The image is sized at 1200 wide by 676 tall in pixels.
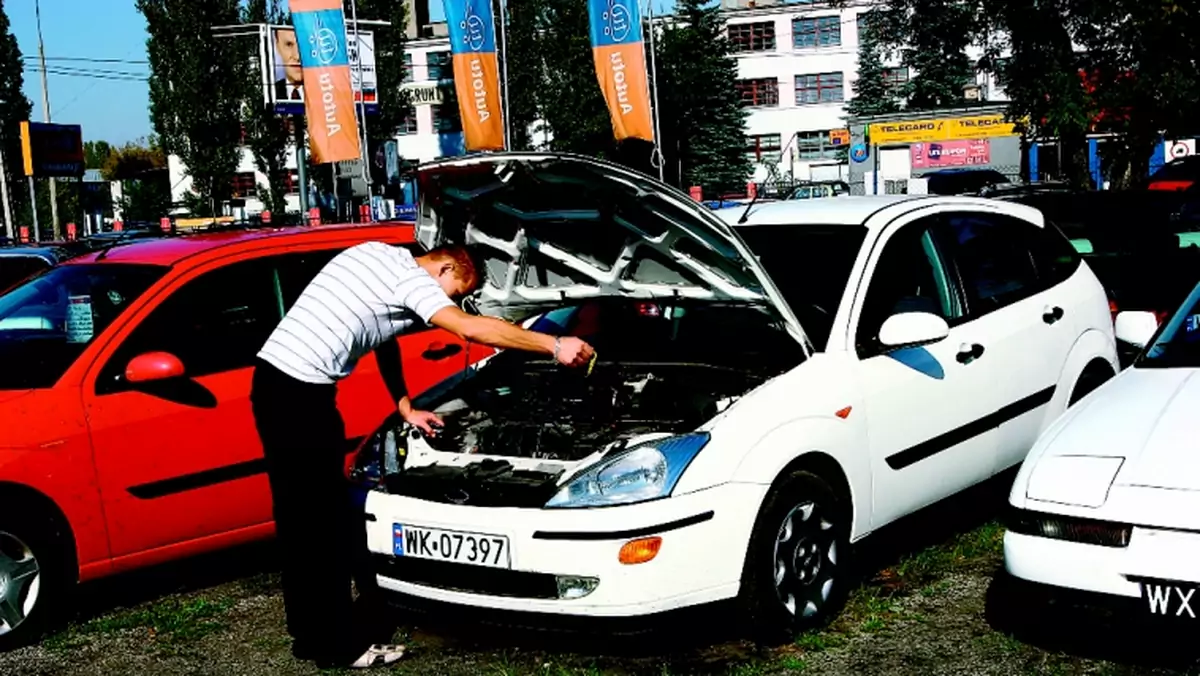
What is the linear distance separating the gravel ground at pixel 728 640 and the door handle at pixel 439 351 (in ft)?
4.62

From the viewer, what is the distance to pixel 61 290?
20.0 ft

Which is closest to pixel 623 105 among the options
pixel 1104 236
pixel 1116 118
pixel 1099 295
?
pixel 1116 118

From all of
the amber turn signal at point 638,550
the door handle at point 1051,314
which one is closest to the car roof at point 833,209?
the door handle at point 1051,314

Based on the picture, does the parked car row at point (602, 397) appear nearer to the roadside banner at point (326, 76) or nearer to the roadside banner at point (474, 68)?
the roadside banner at point (326, 76)

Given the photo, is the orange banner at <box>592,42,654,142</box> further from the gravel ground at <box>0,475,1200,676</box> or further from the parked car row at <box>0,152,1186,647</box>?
the gravel ground at <box>0,475,1200,676</box>

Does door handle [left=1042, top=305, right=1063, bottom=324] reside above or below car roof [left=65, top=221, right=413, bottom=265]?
A: below

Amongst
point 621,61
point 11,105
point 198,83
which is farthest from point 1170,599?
point 11,105

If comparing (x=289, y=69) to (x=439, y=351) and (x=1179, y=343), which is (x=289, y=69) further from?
(x=1179, y=343)

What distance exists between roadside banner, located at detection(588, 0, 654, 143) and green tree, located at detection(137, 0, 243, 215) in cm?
2923

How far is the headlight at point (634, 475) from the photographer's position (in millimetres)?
4434

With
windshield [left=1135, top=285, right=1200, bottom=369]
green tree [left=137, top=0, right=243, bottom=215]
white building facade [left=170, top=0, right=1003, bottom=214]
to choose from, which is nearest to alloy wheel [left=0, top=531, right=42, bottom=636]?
windshield [left=1135, top=285, right=1200, bottom=369]

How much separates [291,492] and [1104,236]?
25.7ft

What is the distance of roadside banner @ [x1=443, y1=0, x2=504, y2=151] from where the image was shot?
25391mm

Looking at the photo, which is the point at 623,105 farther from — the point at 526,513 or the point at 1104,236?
the point at 526,513
